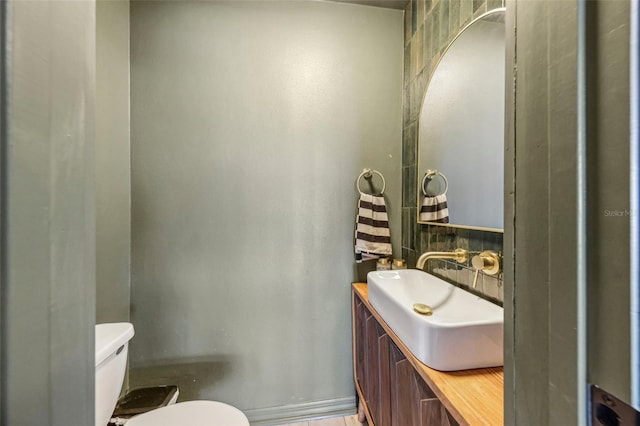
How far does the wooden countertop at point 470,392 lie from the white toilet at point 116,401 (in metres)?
0.83

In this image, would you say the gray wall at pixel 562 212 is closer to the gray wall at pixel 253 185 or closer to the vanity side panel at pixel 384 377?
the vanity side panel at pixel 384 377

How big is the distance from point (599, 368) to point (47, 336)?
0.63 meters

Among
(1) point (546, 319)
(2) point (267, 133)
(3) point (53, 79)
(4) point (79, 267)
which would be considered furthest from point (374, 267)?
(3) point (53, 79)

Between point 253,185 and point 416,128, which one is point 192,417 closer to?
point 253,185

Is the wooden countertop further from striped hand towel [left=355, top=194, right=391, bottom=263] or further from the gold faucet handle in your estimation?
striped hand towel [left=355, top=194, right=391, bottom=263]

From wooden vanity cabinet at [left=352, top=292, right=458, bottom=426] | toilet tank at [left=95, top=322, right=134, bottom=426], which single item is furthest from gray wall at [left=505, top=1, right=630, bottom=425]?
toilet tank at [left=95, top=322, right=134, bottom=426]

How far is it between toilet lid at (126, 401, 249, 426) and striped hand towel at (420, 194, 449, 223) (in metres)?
1.22

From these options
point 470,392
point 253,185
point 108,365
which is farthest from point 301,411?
point 253,185

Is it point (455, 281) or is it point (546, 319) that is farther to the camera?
point (455, 281)

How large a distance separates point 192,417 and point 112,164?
1222 mm

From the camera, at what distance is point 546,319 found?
0.96 ft

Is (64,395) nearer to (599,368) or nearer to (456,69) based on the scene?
(599,368)

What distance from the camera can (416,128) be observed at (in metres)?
1.40

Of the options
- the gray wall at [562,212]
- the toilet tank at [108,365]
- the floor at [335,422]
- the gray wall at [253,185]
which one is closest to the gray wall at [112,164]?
the gray wall at [253,185]
